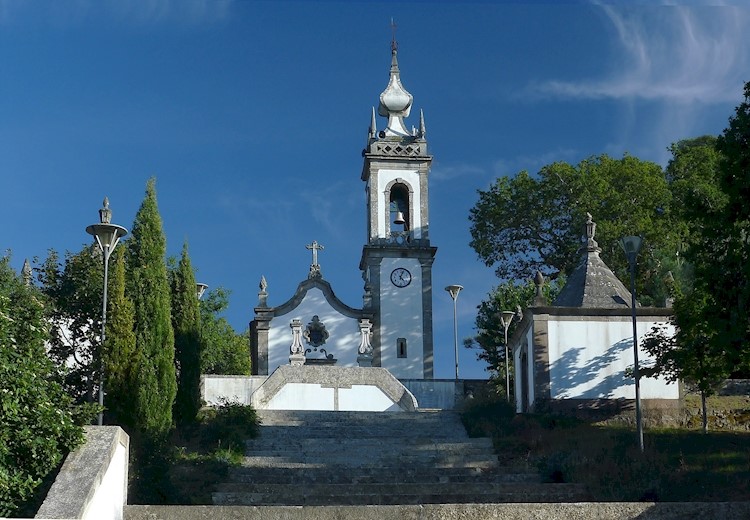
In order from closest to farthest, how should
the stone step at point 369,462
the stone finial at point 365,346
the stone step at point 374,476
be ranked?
the stone step at point 374,476
the stone step at point 369,462
the stone finial at point 365,346

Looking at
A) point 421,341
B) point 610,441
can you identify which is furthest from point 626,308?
point 421,341

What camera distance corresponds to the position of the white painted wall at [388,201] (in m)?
55.8

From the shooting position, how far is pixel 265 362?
52.3 metres

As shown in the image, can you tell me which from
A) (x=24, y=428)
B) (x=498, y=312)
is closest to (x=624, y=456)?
(x=24, y=428)

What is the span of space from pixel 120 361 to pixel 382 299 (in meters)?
35.4

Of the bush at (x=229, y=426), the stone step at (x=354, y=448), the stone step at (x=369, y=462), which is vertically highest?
the bush at (x=229, y=426)

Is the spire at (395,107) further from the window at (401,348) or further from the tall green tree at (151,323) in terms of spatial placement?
the tall green tree at (151,323)

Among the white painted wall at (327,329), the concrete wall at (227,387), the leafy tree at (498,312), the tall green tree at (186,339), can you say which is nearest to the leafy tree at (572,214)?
the leafy tree at (498,312)

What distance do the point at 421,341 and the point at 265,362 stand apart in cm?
726

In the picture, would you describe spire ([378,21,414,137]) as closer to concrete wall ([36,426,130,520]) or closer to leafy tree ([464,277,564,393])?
leafy tree ([464,277,564,393])

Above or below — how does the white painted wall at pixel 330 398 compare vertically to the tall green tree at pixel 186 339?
below

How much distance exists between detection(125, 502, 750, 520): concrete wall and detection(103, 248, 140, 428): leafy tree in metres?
7.62

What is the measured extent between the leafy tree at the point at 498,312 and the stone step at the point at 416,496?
2781 cm

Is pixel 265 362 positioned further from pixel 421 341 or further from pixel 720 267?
pixel 720 267
